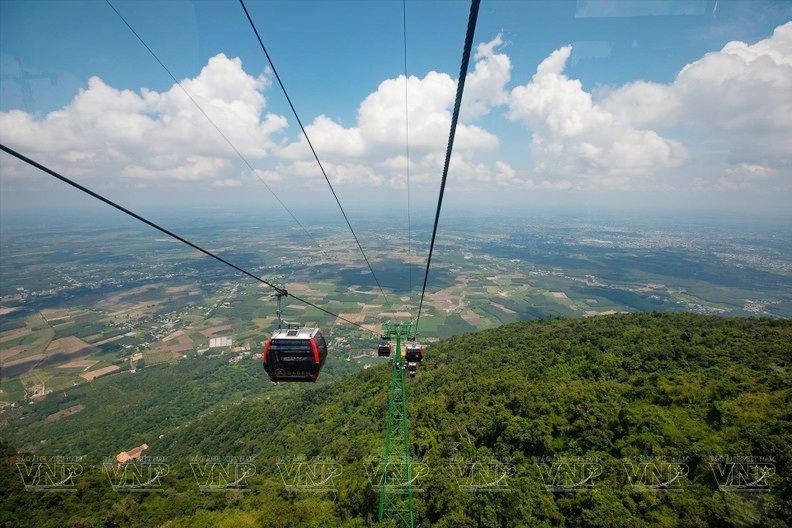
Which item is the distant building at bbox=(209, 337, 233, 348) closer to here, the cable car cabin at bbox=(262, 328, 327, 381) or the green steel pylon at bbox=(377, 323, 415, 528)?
the green steel pylon at bbox=(377, 323, 415, 528)

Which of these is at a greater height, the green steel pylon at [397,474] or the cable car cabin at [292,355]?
the cable car cabin at [292,355]

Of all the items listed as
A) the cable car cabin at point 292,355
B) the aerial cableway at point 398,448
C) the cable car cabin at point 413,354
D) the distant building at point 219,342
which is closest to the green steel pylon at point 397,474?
the aerial cableway at point 398,448

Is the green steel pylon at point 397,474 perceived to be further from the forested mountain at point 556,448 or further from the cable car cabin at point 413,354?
the cable car cabin at point 413,354

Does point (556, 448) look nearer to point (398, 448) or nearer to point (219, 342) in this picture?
point (398, 448)

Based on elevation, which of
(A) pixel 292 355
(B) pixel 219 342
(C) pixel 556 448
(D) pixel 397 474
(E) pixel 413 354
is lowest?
(B) pixel 219 342

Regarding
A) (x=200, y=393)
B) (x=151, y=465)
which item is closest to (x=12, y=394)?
(x=200, y=393)

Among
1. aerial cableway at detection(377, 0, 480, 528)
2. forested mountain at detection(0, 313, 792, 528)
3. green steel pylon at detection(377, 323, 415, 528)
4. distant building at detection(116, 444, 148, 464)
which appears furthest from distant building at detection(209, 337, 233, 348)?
green steel pylon at detection(377, 323, 415, 528)

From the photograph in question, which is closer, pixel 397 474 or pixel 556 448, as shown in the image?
pixel 397 474

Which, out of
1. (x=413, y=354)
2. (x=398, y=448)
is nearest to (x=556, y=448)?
(x=398, y=448)
